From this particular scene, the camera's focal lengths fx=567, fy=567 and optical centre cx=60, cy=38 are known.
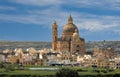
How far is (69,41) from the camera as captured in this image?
428 ft

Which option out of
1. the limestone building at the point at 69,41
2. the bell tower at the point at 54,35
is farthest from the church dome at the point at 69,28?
the bell tower at the point at 54,35

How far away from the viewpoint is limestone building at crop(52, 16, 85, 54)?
129 metres

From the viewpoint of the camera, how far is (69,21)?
449 ft

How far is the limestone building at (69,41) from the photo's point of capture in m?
129

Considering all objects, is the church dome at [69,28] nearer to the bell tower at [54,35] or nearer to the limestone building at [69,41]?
the limestone building at [69,41]

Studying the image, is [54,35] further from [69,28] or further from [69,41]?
[69,41]

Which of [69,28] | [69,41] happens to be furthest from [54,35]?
[69,41]

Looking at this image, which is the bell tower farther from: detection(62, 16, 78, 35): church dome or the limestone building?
detection(62, 16, 78, 35): church dome

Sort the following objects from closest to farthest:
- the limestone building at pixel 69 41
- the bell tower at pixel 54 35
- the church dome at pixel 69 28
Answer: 1. the limestone building at pixel 69 41
2. the church dome at pixel 69 28
3. the bell tower at pixel 54 35

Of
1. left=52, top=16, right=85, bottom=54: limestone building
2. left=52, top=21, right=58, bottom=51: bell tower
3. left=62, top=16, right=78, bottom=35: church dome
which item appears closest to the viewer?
left=52, top=16, right=85, bottom=54: limestone building

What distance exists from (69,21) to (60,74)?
247 feet

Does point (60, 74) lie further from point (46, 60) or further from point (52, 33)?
point (52, 33)

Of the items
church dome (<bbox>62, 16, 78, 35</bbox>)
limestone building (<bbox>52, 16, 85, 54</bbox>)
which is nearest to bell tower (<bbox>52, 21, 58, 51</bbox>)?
limestone building (<bbox>52, 16, 85, 54</bbox>)

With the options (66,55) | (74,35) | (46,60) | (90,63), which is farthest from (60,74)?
(74,35)
